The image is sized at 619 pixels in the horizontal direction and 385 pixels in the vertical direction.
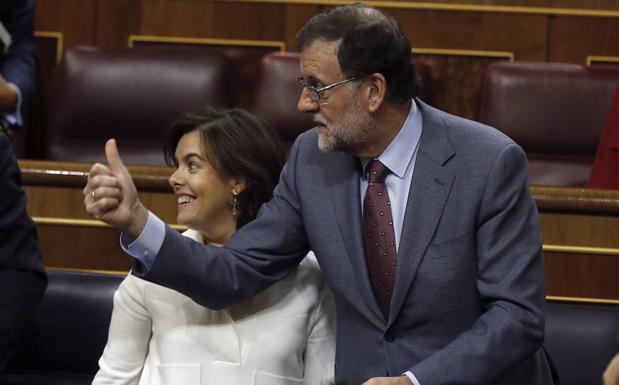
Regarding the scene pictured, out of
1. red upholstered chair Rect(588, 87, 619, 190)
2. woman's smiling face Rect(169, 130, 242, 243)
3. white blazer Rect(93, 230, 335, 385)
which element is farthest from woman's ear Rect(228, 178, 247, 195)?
red upholstered chair Rect(588, 87, 619, 190)

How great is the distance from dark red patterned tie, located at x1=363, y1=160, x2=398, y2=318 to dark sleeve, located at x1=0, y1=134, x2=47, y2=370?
40 cm

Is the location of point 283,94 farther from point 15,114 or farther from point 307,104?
point 307,104

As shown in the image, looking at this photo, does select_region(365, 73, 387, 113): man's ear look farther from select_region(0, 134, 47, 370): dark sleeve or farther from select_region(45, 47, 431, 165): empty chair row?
select_region(45, 47, 431, 165): empty chair row

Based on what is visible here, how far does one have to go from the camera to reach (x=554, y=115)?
1759 mm

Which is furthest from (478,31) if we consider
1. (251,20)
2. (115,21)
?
(115,21)

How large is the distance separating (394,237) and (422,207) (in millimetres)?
38

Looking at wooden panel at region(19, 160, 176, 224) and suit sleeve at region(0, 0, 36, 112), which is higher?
suit sleeve at region(0, 0, 36, 112)

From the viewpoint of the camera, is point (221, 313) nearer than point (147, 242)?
No

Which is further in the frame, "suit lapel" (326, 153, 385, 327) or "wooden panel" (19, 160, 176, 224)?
"wooden panel" (19, 160, 176, 224)

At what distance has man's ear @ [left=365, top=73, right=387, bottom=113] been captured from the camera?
1.01 m

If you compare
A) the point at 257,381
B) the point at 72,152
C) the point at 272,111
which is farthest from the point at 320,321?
the point at 72,152

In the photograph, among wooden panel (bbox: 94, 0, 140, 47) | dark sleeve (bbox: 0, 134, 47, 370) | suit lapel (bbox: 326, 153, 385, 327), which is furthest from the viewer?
wooden panel (bbox: 94, 0, 140, 47)

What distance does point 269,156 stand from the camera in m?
1.12

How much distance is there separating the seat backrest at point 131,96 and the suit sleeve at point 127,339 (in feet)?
2.47
